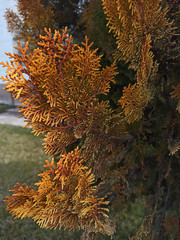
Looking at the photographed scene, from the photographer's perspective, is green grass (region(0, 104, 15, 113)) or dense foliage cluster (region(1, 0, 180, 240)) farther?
green grass (region(0, 104, 15, 113))

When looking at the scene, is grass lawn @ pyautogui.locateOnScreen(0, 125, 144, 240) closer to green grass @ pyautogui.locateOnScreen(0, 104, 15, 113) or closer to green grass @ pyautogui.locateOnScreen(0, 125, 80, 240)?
green grass @ pyautogui.locateOnScreen(0, 125, 80, 240)

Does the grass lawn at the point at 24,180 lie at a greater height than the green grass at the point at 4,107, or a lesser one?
lesser

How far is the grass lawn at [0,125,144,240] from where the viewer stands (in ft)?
13.0

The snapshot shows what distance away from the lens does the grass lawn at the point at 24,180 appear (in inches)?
156

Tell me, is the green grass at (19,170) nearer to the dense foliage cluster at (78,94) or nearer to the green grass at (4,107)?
the dense foliage cluster at (78,94)

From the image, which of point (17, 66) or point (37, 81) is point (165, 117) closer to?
point (37, 81)

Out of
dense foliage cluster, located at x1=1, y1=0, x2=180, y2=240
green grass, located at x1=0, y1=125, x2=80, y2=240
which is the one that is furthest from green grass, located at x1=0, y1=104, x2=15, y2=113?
dense foliage cluster, located at x1=1, y1=0, x2=180, y2=240

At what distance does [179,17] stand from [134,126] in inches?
35.0

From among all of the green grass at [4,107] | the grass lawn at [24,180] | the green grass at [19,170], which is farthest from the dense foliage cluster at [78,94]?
the green grass at [4,107]

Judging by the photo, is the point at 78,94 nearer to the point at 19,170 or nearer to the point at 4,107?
the point at 19,170

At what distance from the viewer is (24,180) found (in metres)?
5.71


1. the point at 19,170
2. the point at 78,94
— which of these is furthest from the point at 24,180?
the point at 78,94

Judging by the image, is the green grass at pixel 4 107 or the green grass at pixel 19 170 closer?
the green grass at pixel 19 170

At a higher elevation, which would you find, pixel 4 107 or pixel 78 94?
pixel 78 94
